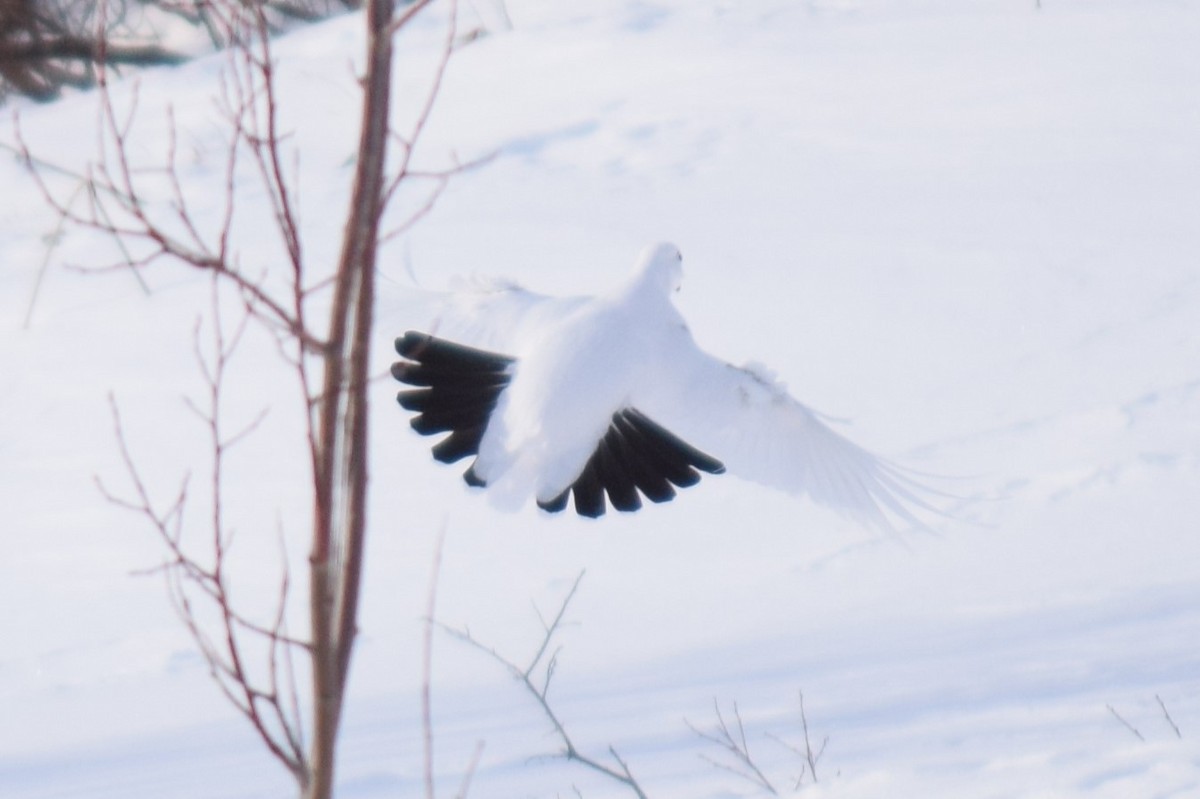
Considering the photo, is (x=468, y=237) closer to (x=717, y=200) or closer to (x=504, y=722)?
(x=717, y=200)

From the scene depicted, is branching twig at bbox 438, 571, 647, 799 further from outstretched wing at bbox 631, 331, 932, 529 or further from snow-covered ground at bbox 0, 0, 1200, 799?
outstretched wing at bbox 631, 331, 932, 529

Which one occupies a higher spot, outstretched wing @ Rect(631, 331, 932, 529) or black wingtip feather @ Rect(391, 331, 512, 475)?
black wingtip feather @ Rect(391, 331, 512, 475)

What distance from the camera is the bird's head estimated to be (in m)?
3.40

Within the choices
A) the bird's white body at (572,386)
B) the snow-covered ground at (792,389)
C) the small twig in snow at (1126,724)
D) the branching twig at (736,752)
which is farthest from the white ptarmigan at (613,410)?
the small twig in snow at (1126,724)

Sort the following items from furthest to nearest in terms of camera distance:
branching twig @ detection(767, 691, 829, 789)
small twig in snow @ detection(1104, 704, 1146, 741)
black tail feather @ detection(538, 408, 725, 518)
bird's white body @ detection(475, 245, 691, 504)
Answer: black tail feather @ detection(538, 408, 725, 518), bird's white body @ detection(475, 245, 691, 504), branching twig @ detection(767, 691, 829, 789), small twig in snow @ detection(1104, 704, 1146, 741)

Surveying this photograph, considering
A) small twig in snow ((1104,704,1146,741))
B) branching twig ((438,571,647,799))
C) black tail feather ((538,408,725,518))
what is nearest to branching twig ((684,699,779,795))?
branching twig ((438,571,647,799))

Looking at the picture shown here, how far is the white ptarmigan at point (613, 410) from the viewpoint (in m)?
3.22

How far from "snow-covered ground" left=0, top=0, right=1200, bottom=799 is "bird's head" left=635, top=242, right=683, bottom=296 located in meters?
0.54

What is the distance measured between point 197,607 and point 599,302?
6.03 feet

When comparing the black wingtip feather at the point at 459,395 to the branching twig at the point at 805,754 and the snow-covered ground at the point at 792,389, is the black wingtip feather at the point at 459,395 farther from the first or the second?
the branching twig at the point at 805,754

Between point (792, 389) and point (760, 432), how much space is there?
2069mm

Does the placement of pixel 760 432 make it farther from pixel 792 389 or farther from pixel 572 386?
pixel 792 389

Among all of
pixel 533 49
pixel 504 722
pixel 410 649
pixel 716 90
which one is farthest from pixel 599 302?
pixel 533 49

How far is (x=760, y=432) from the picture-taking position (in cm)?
341
